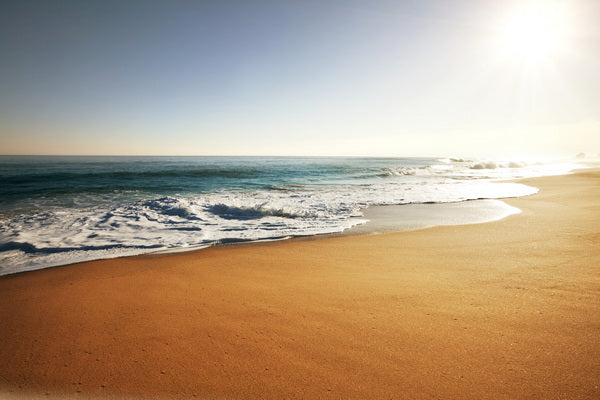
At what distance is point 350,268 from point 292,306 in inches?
63.3

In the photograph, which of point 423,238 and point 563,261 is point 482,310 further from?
point 423,238

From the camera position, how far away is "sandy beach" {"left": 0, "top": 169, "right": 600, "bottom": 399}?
2.18m

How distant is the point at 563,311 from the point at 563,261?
2013mm

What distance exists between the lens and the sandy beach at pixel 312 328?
2.18 meters

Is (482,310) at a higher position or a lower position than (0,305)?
higher

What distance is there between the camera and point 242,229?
25.7 ft

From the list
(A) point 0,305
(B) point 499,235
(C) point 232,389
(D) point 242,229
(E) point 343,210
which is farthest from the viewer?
(E) point 343,210

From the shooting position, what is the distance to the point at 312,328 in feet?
9.40

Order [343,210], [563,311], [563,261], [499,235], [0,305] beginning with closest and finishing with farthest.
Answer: [563,311] → [0,305] → [563,261] → [499,235] → [343,210]

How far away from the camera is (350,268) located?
182 inches

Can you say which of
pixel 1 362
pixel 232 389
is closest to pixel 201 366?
pixel 232 389

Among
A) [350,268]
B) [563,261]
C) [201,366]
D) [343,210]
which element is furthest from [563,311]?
[343,210]

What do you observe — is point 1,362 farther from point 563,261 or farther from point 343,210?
point 343,210

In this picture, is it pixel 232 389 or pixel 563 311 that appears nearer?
pixel 232 389
